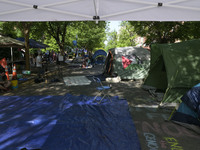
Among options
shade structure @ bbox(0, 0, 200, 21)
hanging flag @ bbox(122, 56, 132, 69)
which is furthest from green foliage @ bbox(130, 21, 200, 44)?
shade structure @ bbox(0, 0, 200, 21)

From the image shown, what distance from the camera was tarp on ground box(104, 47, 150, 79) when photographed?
10.6 meters

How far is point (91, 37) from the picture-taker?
40781 millimetres

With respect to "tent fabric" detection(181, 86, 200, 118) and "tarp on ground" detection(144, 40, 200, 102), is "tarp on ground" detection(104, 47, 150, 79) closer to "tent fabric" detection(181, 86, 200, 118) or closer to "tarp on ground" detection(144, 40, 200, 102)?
"tarp on ground" detection(144, 40, 200, 102)

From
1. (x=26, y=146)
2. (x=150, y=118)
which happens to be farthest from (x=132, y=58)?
(x=26, y=146)

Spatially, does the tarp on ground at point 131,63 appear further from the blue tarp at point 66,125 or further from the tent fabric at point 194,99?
the tent fabric at point 194,99

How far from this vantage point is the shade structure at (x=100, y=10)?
2586mm

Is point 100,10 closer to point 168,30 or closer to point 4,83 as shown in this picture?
point 4,83

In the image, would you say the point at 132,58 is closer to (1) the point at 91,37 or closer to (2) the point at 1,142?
(2) the point at 1,142

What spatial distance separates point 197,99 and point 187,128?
857mm

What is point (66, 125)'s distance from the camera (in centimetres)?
402

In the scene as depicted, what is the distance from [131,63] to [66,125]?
7.53 meters

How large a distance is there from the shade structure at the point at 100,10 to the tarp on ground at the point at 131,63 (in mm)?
7681

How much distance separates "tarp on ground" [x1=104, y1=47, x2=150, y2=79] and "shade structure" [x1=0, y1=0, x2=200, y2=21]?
7681mm

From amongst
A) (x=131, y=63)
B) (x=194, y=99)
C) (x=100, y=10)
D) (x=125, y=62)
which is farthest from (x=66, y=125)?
(x=131, y=63)
